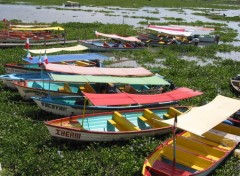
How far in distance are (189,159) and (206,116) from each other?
5.60 ft

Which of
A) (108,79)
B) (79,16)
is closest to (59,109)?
(108,79)

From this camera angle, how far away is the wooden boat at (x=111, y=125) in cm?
1230

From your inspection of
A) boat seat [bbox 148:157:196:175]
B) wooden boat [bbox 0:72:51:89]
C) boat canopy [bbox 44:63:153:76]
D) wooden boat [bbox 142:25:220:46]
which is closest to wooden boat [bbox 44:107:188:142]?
boat seat [bbox 148:157:196:175]

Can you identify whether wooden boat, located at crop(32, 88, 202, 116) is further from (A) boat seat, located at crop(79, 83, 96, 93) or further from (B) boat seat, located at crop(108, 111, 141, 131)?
(A) boat seat, located at crop(79, 83, 96, 93)

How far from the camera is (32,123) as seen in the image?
14.4m

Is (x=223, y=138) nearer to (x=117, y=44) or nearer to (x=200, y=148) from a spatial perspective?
(x=200, y=148)

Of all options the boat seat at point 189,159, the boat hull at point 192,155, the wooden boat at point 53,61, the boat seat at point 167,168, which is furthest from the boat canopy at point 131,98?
the wooden boat at point 53,61

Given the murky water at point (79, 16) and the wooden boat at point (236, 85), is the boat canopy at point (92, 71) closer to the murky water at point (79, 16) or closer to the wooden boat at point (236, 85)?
the wooden boat at point (236, 85)

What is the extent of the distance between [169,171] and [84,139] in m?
3.77

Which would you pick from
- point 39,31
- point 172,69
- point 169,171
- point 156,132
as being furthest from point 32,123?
point 39,31

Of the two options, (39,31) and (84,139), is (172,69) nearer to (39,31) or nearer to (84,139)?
(84,139)

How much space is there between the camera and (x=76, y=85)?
1797 cm

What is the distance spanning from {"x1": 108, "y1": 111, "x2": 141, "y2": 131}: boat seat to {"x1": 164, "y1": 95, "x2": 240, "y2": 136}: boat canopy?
2.33 meters

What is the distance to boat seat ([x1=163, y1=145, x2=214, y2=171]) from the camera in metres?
10.7
